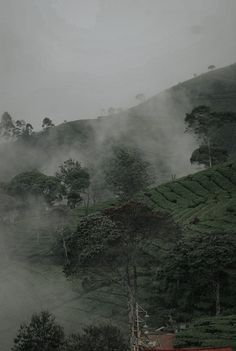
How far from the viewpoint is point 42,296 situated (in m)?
67.7

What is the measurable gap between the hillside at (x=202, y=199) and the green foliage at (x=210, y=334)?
2271 centimetres

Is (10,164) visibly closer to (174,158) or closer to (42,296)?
(174,158)

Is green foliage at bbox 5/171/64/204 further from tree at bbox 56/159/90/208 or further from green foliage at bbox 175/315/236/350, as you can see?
green foliage at bbox 175/315/236/350

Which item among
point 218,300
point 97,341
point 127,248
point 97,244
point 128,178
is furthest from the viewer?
point 128,178

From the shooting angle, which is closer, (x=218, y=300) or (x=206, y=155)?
(x=218, y=300)

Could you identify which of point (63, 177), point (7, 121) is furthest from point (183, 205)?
point (7, 121)

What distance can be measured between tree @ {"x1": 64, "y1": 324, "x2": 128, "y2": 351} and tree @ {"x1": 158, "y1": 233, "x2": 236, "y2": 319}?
1744 centimetres

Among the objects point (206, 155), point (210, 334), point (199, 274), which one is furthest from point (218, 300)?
point (206, 155)

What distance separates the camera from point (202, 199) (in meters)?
87.8

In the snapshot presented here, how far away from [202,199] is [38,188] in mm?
40228

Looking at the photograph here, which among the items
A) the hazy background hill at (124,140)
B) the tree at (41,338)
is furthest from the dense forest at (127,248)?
the hazy background hill at (124,140)

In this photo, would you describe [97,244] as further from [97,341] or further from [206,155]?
[206,155]

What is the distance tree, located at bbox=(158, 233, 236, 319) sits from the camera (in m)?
51.9

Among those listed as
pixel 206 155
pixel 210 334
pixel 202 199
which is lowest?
pixel 210 334
